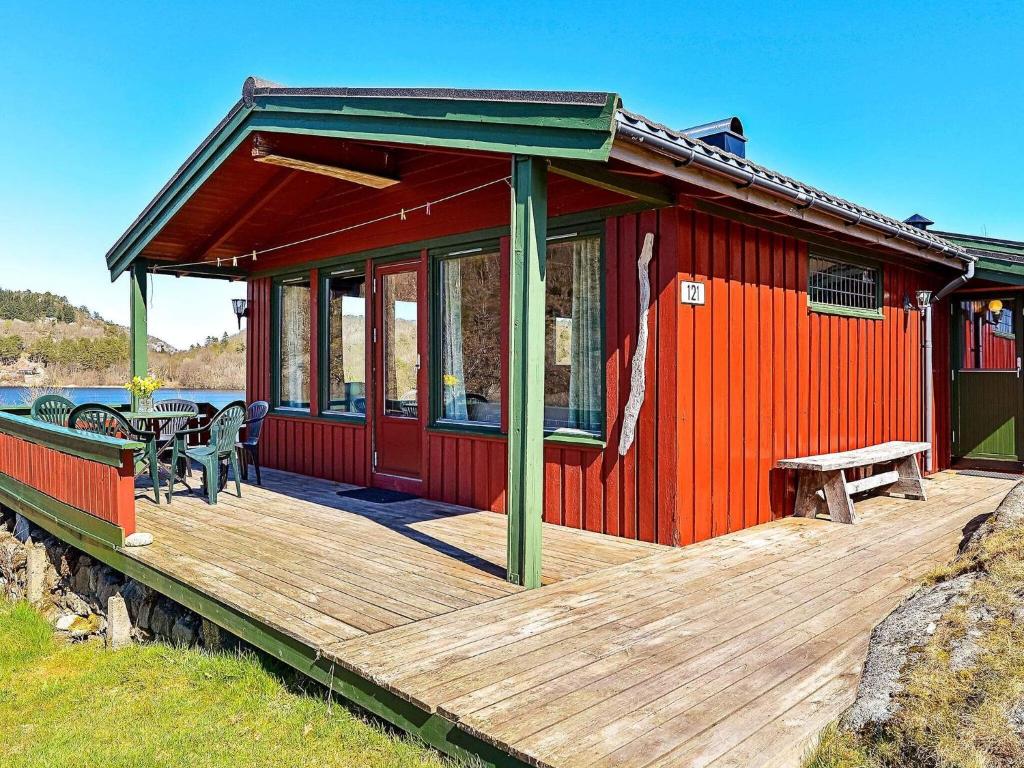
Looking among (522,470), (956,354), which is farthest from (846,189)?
(522,470)

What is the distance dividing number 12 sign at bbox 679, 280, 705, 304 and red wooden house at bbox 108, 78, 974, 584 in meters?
0.03

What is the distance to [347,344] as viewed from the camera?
711 cm

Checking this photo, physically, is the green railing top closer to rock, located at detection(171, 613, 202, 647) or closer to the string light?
rock, located at detection(171, 613, 202, 647)

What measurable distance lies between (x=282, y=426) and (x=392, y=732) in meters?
5.80

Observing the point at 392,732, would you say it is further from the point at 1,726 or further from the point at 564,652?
the point at 1,726

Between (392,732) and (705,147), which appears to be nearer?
(392,732)

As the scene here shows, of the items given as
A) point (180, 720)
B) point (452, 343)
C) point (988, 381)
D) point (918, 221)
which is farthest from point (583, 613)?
point (918, 221)

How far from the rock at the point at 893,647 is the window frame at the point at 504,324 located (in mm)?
2391

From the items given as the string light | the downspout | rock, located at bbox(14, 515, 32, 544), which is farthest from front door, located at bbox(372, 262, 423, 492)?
the downspout

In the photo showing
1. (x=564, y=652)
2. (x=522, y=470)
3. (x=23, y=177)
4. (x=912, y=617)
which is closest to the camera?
(x=912, y=617)

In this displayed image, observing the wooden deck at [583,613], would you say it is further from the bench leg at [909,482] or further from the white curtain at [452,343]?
the white curtain at [452,343]

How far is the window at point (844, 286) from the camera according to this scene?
5.96 meters

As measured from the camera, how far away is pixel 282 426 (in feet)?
26.2

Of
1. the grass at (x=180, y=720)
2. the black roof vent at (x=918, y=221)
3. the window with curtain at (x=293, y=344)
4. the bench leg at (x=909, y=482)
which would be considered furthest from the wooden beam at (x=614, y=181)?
the black roof vent at (x=918, y=221)
